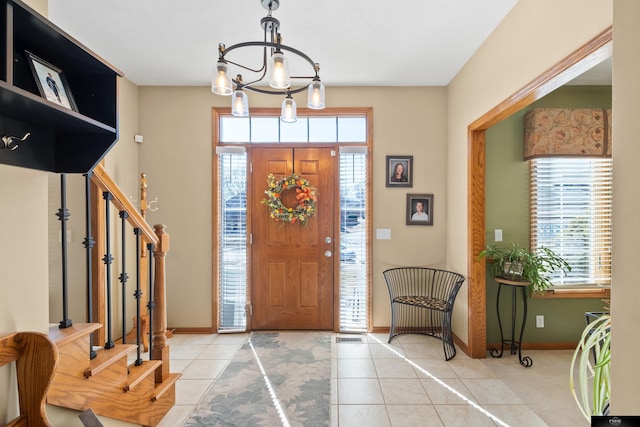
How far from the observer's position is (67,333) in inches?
53.9

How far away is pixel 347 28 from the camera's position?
8.16 feet

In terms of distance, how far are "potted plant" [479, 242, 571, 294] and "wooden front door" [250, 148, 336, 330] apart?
1691 mm

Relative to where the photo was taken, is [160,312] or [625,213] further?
[160,312]

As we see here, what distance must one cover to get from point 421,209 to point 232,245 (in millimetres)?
2263

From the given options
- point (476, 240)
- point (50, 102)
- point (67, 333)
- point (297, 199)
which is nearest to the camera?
point (50, 102)

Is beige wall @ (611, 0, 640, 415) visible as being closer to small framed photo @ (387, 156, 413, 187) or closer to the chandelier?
the chandelier

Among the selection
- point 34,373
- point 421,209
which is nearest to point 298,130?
point 421,209

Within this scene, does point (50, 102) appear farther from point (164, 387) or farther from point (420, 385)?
point (420, 385)

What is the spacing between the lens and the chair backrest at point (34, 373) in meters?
1.14

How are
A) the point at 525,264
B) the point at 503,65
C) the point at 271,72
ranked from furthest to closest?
the point at 525,264
the point at 503,65
the point at 271,72

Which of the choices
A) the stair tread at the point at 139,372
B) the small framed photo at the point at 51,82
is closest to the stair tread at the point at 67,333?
the stair tread at the point at 139,372

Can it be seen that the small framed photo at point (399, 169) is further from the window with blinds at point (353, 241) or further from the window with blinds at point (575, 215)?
the window with blinds at point (575, 215)

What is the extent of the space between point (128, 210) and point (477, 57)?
315cm

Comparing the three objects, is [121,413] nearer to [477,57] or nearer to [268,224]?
[268,224]
